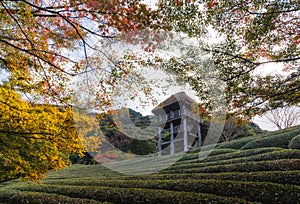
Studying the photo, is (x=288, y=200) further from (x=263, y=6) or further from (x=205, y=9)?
(x=205, y=9)

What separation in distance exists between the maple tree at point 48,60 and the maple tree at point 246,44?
100 cm

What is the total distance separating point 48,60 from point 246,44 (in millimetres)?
4320

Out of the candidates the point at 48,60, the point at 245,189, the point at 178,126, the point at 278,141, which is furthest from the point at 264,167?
the point at 178,126

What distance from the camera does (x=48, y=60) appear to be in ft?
16.6

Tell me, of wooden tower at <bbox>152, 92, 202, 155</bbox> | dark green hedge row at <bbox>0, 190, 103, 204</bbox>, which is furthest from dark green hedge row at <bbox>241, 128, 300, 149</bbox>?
dark green hedge row at <bbox>0, 190, 103, 204</bbox>

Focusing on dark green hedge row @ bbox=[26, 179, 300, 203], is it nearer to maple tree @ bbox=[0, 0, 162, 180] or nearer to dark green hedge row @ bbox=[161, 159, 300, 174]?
dark green hedge row @ bbox=[161, 159, 300, 174]

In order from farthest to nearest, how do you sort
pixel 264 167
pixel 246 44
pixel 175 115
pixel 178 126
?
pixel 178 126 → pixel 175 115 → pixel 264 167 → pixel 246 44

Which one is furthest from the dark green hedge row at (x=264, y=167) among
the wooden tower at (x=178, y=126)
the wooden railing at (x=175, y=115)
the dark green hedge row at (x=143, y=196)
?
the wooden railing at (x=175, y=115)

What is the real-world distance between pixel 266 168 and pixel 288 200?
2344 mm

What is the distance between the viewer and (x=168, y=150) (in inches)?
897

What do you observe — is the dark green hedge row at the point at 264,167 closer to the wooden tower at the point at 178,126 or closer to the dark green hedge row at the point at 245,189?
the dark green hedge row at the point at 245,189

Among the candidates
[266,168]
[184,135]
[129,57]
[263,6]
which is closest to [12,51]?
[129,57]

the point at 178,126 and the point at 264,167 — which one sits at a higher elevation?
Answer: the point at 178,126

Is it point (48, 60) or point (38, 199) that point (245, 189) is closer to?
point (48, 60)
